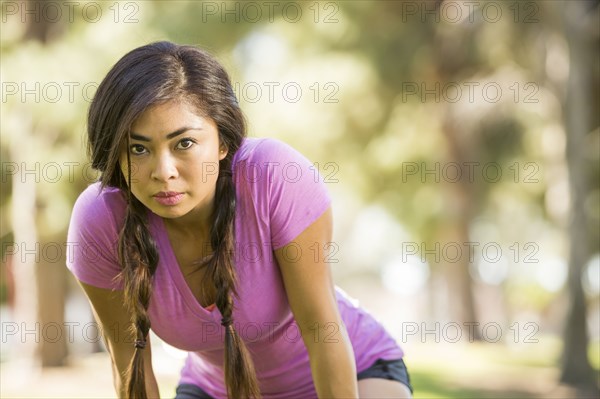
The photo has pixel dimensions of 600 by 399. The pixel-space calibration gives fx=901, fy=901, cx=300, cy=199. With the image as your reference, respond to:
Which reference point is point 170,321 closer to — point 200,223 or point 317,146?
point 200,223

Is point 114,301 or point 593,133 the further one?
point 593,133

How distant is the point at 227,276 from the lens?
2.70m

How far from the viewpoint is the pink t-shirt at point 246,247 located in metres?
2.70

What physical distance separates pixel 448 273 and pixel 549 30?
7.08 meters

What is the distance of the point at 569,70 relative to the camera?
9.45 m

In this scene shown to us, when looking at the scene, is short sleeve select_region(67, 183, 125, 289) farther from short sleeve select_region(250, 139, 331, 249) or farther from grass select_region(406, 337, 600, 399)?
grass select_region(406, 337, 600, 399)

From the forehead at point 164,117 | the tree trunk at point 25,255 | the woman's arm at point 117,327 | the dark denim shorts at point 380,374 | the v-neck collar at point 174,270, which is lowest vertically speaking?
the tree trunk at point 25,255

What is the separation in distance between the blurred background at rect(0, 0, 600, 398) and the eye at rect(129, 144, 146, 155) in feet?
10.6

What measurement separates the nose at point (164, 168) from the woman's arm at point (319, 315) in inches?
16.8

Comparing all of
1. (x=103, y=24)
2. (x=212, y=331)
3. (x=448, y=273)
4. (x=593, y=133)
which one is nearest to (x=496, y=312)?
(x=448, y=273)

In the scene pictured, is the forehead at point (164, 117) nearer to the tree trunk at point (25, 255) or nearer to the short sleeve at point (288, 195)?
the short sleeve at point (288, 195)

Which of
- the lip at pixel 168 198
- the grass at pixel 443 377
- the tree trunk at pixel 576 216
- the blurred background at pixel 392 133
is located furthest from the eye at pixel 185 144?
the tree trunk at pixel 576 216

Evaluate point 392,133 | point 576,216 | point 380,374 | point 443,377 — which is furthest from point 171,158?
point 392,133

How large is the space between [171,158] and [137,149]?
10 cm
